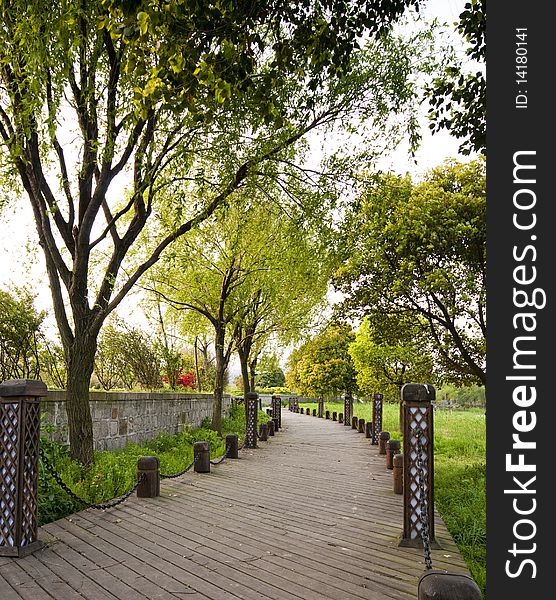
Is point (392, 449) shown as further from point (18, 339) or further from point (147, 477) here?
point (18, 339)

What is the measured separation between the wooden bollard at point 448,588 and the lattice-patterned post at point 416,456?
246 cm

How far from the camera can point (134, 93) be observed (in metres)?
6.41

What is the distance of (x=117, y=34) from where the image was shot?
15.5 ft

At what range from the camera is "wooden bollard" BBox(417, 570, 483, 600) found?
9.71ft

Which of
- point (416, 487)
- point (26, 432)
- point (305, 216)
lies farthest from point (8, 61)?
point (416, 487)

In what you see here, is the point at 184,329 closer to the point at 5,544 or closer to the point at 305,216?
the point at 305,216

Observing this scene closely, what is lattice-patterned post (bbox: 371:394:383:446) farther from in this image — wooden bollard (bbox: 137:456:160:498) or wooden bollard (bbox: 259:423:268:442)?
wooden bollard (bbox: 137:456:160:498)

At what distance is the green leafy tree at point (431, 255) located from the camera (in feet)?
37.7

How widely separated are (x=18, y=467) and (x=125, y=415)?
6979 mm

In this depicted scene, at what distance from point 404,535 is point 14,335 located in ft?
30.6

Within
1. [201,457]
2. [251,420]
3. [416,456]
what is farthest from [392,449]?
[416,456]

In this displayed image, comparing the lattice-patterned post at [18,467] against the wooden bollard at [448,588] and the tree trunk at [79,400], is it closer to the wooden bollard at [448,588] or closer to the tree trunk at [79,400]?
the tree trunk at [79,400]

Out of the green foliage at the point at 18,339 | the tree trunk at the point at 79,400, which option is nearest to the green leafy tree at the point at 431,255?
the tree trunk at the point at 79,400

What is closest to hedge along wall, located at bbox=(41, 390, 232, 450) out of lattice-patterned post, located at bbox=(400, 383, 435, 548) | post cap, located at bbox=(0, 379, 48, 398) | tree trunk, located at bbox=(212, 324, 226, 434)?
tree trunk, located at bbox=(212, 324, 226, 434)
